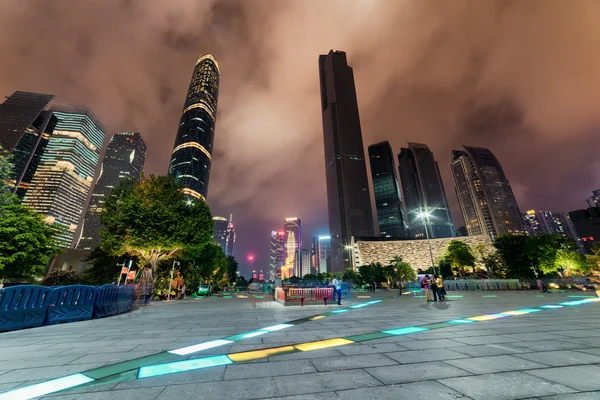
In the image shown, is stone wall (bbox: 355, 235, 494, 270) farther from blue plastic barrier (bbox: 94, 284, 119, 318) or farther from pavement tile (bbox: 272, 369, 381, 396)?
pavement tile (bbox: 272, 369, 381, 396)

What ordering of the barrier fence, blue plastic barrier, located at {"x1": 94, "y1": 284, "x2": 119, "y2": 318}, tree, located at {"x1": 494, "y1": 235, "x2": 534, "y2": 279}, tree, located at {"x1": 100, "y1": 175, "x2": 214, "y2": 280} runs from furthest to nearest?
tree, located at {"x1": 494, "y1": 235, "x2": 534, "y2": 279} → tree, located at {"x1": 100, "y1": 175, "x2": 214, "y2": 280} → blue plastic barrier, located at {"x1": 94, "y1": 284, "x2": 119, "y2": 318} → the barrier fence

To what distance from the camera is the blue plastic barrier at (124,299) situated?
1377 cm

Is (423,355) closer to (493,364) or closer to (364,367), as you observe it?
(493,364)

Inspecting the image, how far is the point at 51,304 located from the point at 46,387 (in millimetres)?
9528

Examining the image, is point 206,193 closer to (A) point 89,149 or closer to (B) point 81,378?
(A) point 89,149

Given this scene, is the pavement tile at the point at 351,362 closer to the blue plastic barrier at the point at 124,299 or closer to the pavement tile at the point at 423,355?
the pavement tile at the point at 423,355

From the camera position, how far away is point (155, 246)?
2370 centimetres

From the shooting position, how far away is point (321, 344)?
17.5 ft

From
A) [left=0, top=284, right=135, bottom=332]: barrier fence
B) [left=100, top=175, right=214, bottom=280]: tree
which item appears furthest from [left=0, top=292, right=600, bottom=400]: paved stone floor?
[left=100, top=175, right=214, bottom=280]: tree

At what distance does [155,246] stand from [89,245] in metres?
232

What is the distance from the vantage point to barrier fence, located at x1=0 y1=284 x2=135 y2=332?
26.9ft

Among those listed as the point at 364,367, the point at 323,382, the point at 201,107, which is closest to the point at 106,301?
the point at 323,382

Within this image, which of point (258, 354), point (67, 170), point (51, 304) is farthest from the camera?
point (67, 170)

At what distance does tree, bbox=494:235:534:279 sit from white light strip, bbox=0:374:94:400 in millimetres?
53151
